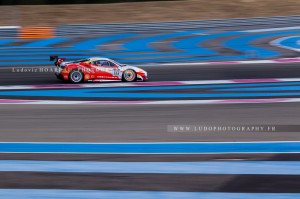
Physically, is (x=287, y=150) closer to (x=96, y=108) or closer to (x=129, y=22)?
(x=96, y=108)

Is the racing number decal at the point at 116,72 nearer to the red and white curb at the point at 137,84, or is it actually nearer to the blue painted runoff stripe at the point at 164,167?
the red and white curb at the point at 137,84

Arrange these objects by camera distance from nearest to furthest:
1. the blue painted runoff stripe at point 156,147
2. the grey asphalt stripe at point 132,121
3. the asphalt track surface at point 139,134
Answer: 1. the asphalt track surface at point 139,134
2. the blue painted runoff stripe at point 156,147
3. the grey asphalt stripe at point 132,121

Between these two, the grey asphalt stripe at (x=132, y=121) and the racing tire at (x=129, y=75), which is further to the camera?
the racing tire at (x=129, y=75)

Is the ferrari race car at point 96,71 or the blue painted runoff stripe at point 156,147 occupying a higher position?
the blue painted runoff stripe at point 156,147

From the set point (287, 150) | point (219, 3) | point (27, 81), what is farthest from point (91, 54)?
point (287, 150)

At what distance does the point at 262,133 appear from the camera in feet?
35.1

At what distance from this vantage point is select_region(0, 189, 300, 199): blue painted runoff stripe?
6750 mm

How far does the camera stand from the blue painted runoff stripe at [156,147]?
360 inches

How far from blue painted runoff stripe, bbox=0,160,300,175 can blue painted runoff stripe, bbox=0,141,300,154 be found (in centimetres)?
83

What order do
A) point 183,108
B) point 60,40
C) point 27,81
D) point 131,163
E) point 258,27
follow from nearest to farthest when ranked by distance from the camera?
point 131,163 → point 183,108 → point 27,81 → point 60,40 → point 258,27

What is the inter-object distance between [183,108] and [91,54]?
1093 centimetres

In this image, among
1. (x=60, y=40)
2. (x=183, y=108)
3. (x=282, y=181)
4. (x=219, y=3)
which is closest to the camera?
(x=282, y=181)

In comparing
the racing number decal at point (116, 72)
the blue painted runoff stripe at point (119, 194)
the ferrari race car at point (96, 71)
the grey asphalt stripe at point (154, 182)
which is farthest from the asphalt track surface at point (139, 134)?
the racing number decal at point (116, 72)

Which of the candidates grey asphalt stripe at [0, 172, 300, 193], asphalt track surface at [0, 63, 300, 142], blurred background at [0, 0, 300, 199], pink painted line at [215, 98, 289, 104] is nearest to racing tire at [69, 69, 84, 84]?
blurred background at [0, 0, 300, 199]
